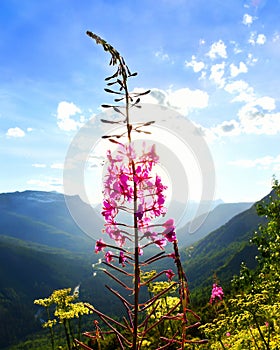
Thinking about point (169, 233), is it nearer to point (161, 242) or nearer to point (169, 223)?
point (169, 223)

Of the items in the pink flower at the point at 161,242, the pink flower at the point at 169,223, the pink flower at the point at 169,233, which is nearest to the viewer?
the pink flower at the point at 169,233

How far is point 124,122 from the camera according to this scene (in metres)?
2.67

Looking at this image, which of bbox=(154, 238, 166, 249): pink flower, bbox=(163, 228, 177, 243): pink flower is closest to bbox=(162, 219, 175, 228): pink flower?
bbox=(163, 228, 177, 243): pink flower

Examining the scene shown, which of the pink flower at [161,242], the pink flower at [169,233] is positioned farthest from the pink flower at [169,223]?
the pink flower at [161,242]

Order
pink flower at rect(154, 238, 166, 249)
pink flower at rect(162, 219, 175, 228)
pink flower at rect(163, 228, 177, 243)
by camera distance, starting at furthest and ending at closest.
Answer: pink flower at rect(154, 238, 166, 249) → pink flower at rect(162, 219, 175, 228) → pink flower at rect(163, 228, 177, 243)

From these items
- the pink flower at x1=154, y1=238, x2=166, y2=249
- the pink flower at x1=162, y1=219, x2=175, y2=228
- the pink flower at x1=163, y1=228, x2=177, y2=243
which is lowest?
the pink flower at x1=154, y1=238, x2=166, y2=249

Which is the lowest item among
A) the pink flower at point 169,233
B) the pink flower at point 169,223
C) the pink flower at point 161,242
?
the pink flower at point 161,242

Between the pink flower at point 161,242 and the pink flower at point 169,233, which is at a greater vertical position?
the pink flower at point 169,233

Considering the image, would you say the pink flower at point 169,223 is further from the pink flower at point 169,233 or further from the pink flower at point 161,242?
the pink flower at point 161,242

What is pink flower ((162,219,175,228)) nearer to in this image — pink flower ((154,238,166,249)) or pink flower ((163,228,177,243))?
pink flower ((163,228,177,243))

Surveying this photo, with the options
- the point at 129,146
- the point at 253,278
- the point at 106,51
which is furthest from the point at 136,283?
the point at 253,278

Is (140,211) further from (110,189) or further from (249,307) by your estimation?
(249,307)

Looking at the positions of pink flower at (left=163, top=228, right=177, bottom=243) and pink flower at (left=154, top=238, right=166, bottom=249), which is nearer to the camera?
pink flower at (left=163, top=228, right=177, bottom=243)

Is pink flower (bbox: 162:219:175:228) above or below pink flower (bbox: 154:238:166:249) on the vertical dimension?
above
